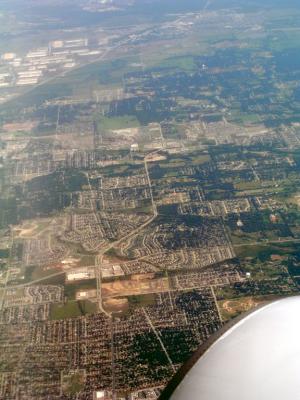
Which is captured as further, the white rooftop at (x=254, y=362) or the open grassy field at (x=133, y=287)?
the open grassy field at (x=133, y=287)

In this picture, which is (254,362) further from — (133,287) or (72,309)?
(133,287)

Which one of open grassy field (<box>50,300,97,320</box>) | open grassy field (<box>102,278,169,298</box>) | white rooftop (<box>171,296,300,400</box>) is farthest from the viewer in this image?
open grassy field (<box>102,278,169,298</box>)

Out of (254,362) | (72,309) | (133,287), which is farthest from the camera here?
(133,287)

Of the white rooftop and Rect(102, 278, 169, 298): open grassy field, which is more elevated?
the white rooftop

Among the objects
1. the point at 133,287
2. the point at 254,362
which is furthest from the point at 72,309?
the point at 254,362

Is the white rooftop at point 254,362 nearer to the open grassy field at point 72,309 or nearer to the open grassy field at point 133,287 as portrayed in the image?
the open grassy field at point 72,309

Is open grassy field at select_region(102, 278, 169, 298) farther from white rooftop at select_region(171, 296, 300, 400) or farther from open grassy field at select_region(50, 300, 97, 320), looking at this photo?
white rooftop at select_region(171, 296, 300, 400)

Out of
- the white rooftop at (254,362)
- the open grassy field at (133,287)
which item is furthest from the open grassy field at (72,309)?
the white rooftop at (254,362)

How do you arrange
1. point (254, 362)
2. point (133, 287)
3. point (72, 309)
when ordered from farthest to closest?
point (133, 287), point (72, 309), point (254, 362)

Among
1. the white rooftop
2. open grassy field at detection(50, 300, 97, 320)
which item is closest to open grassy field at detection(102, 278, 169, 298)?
open grassy field at detection(50, 300, 97, 320)
